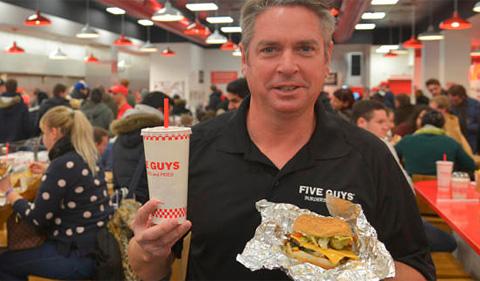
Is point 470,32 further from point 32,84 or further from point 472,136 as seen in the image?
point 32,84

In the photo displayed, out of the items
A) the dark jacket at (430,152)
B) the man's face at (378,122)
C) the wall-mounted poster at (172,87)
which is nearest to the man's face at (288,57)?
the man's face at (378,122)

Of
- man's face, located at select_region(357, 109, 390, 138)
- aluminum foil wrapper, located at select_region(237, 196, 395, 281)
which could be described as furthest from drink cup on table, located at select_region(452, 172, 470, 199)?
aluminum foil wrapper, located at select_region(237, 196, 395, 281)

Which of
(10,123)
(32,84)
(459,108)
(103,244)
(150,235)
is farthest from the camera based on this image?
(32,84)

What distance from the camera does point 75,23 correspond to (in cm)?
1366

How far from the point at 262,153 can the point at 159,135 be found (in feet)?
1.11

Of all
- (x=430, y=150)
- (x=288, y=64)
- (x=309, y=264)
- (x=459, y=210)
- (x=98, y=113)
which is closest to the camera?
(x=309, y=264)

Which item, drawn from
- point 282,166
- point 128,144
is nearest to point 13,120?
point 128,144

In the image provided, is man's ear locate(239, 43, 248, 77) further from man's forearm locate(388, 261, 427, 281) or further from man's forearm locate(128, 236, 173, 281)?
man's forearm locate(388, 261, 427, 281)

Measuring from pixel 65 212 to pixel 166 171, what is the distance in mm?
2417

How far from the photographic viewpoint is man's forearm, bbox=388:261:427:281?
148 centimetres

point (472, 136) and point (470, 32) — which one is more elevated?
point (470, 32)

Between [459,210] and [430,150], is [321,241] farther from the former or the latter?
[430,150]

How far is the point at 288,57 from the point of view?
4.80ft

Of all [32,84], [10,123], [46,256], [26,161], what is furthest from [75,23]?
[46,256]
